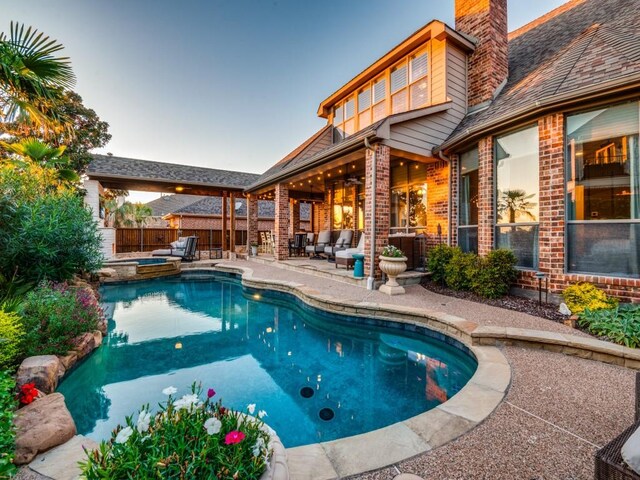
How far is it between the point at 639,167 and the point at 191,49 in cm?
1138

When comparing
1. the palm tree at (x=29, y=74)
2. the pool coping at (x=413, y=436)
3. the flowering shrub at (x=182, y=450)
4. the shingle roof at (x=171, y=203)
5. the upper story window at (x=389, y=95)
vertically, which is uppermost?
the upper story window at (x=389, y=95)

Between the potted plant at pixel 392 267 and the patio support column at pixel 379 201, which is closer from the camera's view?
the potted plant at pixel 392 267

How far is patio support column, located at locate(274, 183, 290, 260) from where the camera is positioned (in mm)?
10266

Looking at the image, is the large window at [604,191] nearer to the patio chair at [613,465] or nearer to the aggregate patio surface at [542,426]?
the aggregate patio surface at [542,426]

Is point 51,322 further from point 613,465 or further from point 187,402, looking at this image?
point 613,465

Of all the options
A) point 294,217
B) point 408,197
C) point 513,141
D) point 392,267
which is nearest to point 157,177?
point 294,217

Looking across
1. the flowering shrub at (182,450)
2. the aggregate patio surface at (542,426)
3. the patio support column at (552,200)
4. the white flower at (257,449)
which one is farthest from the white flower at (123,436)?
the patio support column at (552,200)

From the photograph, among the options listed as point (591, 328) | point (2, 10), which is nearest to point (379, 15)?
point (2, 10)

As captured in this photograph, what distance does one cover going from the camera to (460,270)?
5844 mm

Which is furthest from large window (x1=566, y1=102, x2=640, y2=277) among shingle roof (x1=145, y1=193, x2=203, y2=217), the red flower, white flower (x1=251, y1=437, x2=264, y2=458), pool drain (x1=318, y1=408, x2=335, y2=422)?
shingle roof (x1=145, y1=193, x2=203, y2=217)

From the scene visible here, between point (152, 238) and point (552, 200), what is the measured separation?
58.1 ft

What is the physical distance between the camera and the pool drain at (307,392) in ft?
9.91

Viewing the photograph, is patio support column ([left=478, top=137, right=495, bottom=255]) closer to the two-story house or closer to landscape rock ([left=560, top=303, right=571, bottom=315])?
the two-story house

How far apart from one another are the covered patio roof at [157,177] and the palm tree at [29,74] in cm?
750
